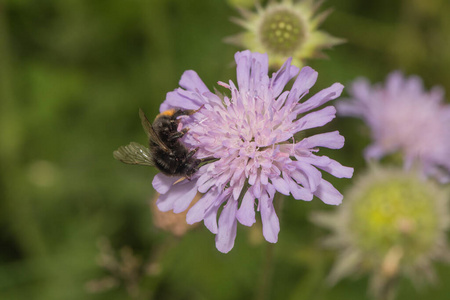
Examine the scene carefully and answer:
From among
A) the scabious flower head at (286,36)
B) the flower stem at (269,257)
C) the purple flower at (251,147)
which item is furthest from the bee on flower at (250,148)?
the scabious flower head at (286,36)

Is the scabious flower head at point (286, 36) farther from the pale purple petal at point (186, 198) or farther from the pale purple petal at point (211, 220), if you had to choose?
the pale purple petal at point (211, 220)

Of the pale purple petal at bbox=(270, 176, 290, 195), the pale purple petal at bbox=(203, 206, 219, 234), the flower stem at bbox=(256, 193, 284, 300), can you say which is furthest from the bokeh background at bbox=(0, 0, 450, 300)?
the pale purple petal at bbox=(270, 176, 290, 195)

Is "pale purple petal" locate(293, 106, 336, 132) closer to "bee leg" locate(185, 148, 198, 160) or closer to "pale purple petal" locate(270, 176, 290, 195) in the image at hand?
"pale purple petal" locate(270, 176, 290, 195)

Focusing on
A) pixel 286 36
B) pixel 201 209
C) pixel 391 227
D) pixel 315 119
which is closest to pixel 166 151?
pixel 201 209

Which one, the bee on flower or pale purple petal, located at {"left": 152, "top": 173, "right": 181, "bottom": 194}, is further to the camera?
pale purple petal, located at {"left": 152, "top": 173, "right": 181, "bottom": 194}

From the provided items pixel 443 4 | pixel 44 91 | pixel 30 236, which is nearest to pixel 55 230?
pixel 30 236

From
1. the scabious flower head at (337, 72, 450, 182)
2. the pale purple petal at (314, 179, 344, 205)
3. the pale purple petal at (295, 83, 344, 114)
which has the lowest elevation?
the pale purple petal at (314, 179, 344, 205)

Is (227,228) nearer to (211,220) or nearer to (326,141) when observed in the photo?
(211,220)
